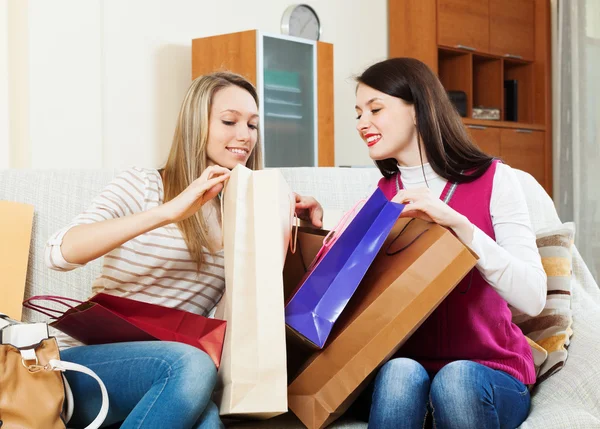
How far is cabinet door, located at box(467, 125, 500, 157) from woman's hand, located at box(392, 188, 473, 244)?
3.58 m

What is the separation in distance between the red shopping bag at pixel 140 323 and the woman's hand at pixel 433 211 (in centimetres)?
39

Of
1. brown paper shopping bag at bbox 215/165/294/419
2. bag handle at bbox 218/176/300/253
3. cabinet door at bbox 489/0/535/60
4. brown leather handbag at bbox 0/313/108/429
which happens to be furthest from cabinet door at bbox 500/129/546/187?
brown leather handbag at bbox 0/313/108/429

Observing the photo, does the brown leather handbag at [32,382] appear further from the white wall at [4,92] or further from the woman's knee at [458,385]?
the white wall at [4,92]

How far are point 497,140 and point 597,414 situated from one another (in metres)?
3.70

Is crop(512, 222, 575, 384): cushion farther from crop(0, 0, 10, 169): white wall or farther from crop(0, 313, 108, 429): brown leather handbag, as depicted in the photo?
crop(0, 0, 10, 169): white wall

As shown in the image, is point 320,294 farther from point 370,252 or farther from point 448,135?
point 448,135

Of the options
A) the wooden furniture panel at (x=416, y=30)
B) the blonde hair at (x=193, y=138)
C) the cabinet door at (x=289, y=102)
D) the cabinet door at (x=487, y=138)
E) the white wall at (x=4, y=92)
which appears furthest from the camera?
the cabinet door at (x=487, y=138)

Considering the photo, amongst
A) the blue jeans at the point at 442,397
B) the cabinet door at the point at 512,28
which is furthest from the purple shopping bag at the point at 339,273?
the cabinet door at the point at 512,28

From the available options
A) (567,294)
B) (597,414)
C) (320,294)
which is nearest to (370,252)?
(320,294)

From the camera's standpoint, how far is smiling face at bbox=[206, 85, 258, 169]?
1729 mm

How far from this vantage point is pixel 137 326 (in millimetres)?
1405

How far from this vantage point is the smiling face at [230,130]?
5.67 ft

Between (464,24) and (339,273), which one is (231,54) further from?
(339,273)

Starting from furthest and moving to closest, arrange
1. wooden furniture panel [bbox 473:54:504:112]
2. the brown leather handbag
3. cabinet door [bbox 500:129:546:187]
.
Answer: wooden furniture panel [bbox 473:54:504:112] → cabinet door [bbox 500:129:546:187] → the brown leather handbag
